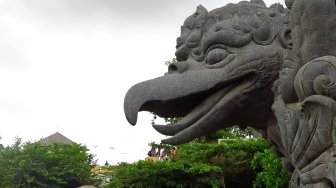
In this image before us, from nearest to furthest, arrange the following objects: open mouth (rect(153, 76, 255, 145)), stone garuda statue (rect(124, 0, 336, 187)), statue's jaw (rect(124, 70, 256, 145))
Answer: stone garuda statue (rect(124, 0, 336, 187)) < statue's jaw (rect(124, 70, 256, 145)) < open mouth (rect(153, 76, 255, 145))

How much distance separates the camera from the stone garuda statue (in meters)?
3.61

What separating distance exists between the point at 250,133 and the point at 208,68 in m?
16.1

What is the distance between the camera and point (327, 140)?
3.35 meters

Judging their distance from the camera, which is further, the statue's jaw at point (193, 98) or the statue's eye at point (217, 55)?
the statue's eye at point (217, 55)

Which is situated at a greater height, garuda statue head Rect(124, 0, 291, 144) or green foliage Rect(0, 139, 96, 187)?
green foliage Rect(0, 139, 96, 187)

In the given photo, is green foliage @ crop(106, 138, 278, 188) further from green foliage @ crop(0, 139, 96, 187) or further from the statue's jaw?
green foliage @ crop(0, 139, 96, 187)

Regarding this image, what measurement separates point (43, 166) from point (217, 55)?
18830 millimetres

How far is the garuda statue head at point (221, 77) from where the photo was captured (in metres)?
4.09

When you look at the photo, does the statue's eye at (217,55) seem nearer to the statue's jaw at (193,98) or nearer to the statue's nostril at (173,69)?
the statue's jaw at (193,98)

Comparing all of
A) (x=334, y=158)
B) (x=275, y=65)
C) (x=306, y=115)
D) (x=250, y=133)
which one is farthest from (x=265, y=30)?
(x=250, y=133)

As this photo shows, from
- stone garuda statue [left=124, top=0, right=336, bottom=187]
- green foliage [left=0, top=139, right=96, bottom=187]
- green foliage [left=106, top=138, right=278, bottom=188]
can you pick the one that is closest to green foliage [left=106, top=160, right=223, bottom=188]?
A: green foliage [left=106, top=138, right=278, bottom=188]

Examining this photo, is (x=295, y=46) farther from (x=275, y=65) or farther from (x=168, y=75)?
(x=168, y=75)

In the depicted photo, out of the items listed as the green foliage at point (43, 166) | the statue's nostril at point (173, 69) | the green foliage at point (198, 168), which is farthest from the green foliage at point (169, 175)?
the green foliage at point (43, 166)

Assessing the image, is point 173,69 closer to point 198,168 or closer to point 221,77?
point 221,77
